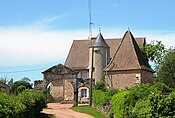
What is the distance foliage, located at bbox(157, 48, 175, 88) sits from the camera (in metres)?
65.9

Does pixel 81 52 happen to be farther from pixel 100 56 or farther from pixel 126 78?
pixel 126 78

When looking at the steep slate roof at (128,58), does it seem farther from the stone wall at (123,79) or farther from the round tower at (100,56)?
the round tower at (100,56)

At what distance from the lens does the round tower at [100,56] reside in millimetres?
65969

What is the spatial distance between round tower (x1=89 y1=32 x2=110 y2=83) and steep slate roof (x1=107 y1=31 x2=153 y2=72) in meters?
3.66

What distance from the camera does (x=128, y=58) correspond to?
201 ft

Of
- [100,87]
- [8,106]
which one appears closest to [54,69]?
[100,87]

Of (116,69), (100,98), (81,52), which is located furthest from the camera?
(81,52)

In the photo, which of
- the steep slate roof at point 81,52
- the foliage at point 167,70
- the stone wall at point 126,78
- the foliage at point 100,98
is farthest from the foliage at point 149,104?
the steep slate roof at point 81,52

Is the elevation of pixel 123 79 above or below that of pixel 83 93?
above

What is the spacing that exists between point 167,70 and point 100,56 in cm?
1079

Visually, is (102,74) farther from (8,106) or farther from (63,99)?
(8,106)

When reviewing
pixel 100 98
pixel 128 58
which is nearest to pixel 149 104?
pixel 100 98

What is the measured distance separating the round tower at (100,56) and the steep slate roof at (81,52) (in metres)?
8.06

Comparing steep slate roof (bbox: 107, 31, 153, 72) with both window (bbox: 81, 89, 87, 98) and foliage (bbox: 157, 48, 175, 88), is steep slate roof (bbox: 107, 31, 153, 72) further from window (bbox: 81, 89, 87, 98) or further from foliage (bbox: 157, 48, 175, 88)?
foliage (bbox: 157, 48, 175, 88)
